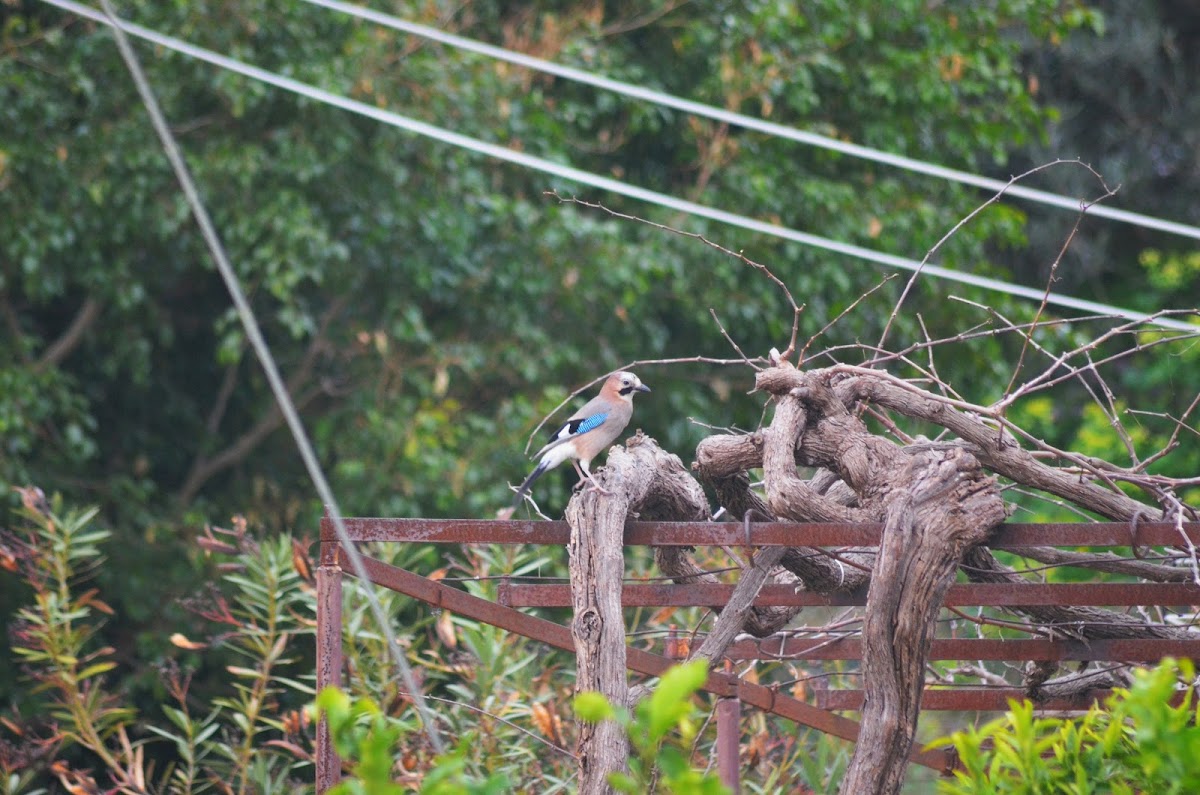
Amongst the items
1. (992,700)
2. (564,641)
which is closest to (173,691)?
(564,641)

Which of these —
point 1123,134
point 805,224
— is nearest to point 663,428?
point 805,224

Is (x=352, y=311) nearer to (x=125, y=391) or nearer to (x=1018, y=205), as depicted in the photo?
(x=125, y=391)

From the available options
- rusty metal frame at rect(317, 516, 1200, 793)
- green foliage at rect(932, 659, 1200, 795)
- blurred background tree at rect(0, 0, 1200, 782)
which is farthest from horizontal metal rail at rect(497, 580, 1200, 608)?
blurred background tree at rect(0, 0, 1200, 782)

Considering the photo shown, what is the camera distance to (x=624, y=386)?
5582 mm

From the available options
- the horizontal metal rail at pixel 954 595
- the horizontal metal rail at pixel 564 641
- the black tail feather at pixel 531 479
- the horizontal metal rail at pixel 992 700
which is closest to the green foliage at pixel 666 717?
the horizontal metal rail at pixel 564 641

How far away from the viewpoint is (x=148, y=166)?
889 centimetres

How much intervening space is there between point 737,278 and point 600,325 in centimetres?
101

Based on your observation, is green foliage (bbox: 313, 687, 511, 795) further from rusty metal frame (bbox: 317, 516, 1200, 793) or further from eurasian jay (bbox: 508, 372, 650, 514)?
eurasian jay (bbox: 508, 372, 650, 514)

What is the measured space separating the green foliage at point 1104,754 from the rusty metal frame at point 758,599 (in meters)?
0.68

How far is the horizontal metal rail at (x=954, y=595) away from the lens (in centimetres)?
370

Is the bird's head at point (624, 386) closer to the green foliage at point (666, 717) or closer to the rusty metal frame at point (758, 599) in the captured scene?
the rusty metal frame at point (758, 599)

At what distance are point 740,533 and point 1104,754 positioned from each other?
1.05 meters

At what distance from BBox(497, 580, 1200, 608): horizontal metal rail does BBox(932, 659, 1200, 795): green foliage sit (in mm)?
700

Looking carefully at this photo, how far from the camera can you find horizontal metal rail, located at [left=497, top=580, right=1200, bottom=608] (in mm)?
3701
